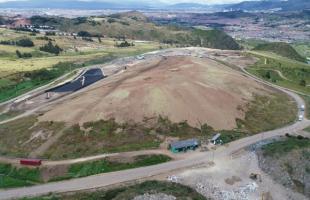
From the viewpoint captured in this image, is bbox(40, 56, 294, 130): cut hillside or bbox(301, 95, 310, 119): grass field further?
bbox(301, 95, 310, 119): grass field

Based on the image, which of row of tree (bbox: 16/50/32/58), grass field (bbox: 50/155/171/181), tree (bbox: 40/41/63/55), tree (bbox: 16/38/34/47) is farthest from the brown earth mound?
tree (bbox: 16/38/34/47)

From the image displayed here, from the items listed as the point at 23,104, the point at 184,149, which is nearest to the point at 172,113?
the point at 184,149

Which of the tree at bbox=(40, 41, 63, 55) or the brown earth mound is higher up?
the tree at bbox=(40, 41, 63, 55)

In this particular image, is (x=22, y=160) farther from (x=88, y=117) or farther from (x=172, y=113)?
(x=172, y=113)

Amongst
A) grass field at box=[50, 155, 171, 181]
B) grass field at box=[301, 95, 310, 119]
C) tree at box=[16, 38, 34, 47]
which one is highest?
tree at box=[16, 38, 34, 47]

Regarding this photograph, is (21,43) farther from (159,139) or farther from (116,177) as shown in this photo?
(116,177)

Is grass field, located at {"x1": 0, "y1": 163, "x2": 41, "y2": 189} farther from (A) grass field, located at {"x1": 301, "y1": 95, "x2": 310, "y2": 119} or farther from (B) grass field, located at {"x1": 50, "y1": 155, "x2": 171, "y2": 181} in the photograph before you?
(A) grass field, located at {"x1": 301, "y1": 95, "x2": 310, "y2": 119}
